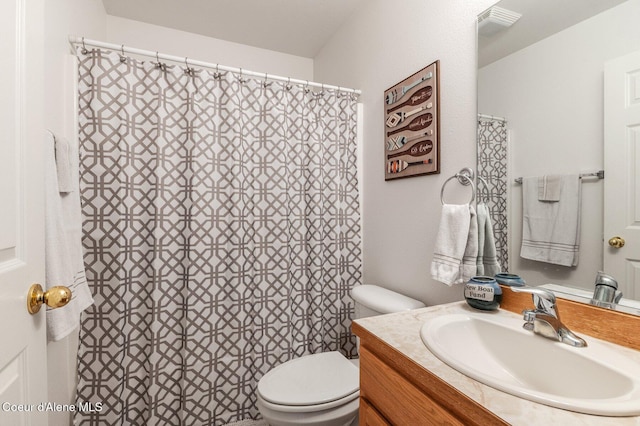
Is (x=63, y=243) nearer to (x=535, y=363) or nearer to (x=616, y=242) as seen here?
(x=535, y=363)

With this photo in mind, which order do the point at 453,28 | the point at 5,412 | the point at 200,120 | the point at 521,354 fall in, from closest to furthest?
the point at 5,412
the point at 521,354
the point at 453,28
the point at 200,120

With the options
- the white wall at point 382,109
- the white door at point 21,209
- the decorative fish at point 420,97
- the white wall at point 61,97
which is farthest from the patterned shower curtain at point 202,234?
the white door at point 21,209

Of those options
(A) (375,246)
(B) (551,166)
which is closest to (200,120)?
(A) (375,246)

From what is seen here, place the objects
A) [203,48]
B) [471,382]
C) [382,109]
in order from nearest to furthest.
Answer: [471,382] → [382,109] → [203,48]

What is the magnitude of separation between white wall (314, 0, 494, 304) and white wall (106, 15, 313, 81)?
491 millimetres

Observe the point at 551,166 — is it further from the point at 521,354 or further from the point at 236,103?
the point at 236,103

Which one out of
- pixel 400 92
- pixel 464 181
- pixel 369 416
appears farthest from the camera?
pixel 400 92

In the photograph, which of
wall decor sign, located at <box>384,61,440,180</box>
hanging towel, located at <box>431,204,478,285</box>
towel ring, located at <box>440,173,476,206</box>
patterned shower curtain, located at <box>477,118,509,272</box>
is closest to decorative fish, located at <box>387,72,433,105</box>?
wall decor sign, located at <box>384,61,440,180</box>

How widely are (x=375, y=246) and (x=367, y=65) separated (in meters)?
1.14

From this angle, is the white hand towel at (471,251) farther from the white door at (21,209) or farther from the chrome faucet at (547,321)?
the white door at (21,209)

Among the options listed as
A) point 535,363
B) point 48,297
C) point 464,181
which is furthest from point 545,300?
point 48,297

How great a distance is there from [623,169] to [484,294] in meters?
0.50

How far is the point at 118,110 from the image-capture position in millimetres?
1417

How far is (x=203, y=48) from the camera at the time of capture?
87.7 inches
